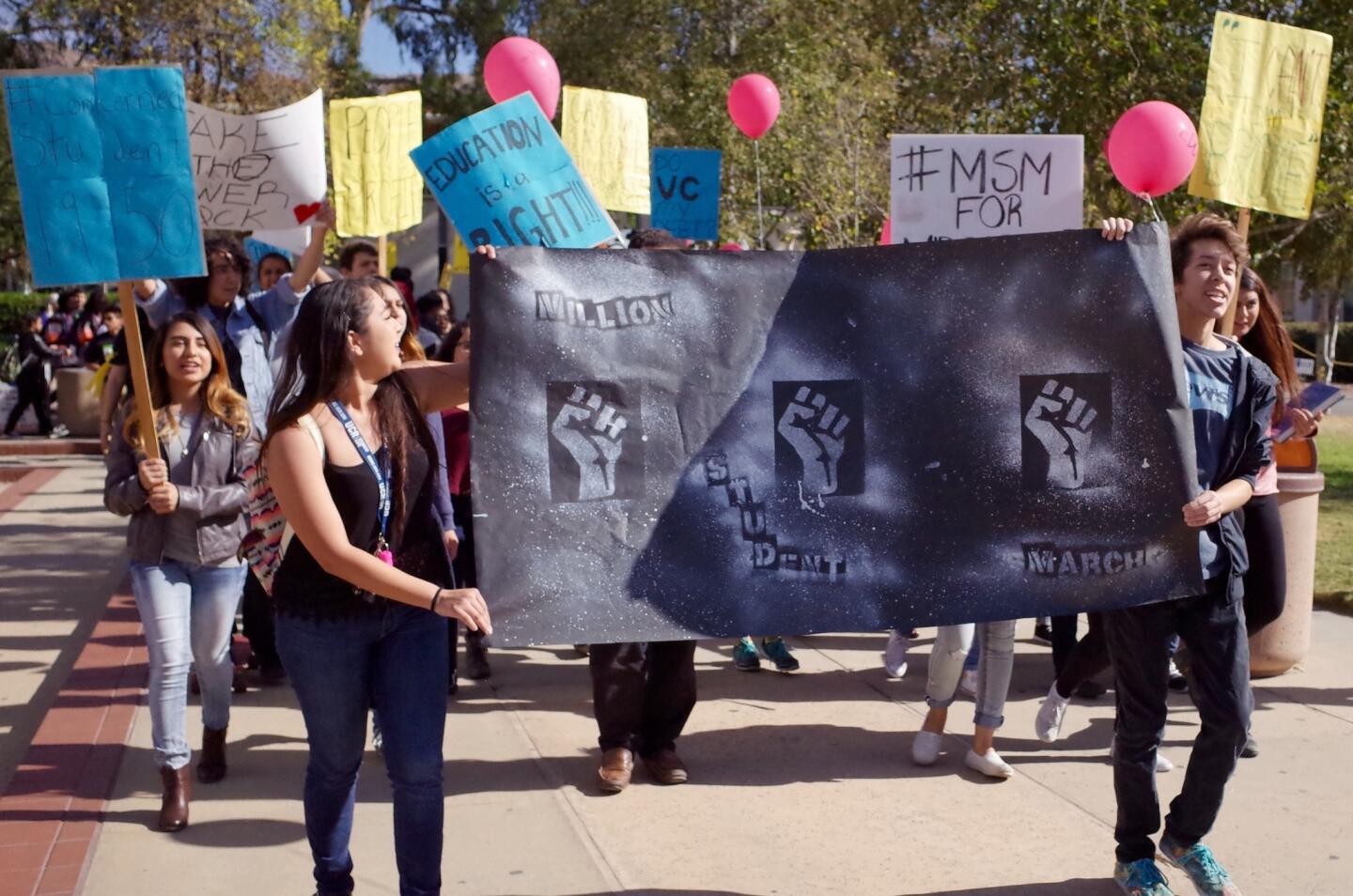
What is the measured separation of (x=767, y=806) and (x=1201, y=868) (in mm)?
1522

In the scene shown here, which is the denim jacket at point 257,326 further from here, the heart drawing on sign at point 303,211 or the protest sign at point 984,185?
the protest sign at point 984,185

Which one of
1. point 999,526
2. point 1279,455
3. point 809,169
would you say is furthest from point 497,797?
point 809,169

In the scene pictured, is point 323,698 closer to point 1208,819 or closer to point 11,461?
point 1208,819

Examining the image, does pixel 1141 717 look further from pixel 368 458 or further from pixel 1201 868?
pixel 368 458

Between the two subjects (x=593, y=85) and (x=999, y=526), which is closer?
(x=999, y=526)

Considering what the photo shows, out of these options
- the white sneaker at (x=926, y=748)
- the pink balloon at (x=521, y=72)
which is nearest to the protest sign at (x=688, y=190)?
the pink balloon at (x=521, y=72)

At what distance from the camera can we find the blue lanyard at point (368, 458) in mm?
3660

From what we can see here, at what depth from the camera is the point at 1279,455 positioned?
6867mm

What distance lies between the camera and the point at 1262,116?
619 cm

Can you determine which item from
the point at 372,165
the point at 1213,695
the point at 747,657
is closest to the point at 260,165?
the point at 372,165

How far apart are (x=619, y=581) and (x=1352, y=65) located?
956 centimetres

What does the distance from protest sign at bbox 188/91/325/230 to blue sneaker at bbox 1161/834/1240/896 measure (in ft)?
14.8

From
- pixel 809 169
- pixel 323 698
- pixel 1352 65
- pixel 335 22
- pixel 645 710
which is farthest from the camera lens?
pixel 335 22

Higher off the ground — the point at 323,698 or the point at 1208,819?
the point at 323,698
